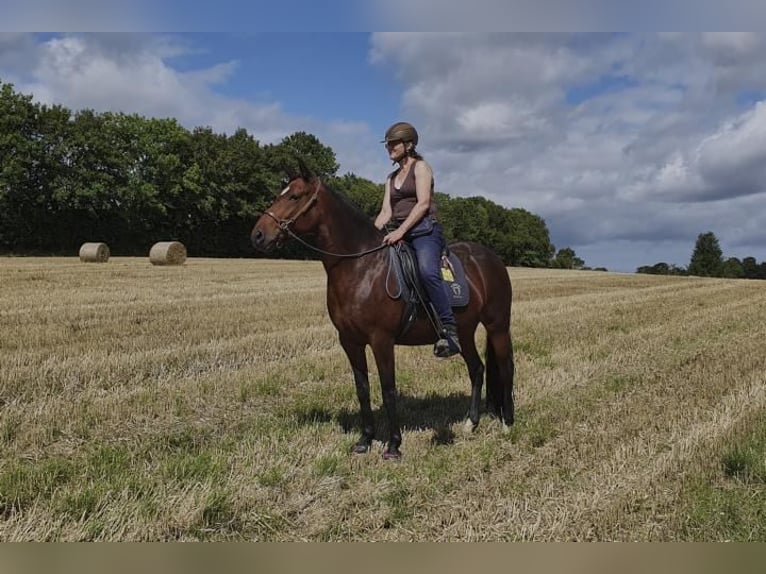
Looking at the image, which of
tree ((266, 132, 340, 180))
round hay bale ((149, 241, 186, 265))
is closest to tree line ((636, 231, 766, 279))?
tree ((266, 132, 340, 180))

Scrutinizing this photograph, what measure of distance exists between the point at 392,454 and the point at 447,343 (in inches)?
43.4

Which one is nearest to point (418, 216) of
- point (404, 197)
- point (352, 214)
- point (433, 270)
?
point (404, 197)

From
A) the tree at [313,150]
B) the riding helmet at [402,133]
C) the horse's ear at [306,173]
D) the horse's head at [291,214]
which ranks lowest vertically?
the horse's head at [291,214]

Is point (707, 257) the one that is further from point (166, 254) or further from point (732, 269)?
point (166, 254)

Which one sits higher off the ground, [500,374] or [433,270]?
[433,270]

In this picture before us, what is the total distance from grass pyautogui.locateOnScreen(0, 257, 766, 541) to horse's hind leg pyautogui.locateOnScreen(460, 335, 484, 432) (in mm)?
174

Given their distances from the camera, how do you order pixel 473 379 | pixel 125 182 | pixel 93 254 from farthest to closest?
1. pixel 125 182
2. pixel 93 254
3. pixel 473 379

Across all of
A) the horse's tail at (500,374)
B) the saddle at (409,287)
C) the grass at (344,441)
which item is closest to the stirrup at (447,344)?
the saddle at (409,287)

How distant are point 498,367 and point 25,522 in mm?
4515


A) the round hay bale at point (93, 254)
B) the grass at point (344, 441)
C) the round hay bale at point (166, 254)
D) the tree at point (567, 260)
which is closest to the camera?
the grass at point (344, 441)

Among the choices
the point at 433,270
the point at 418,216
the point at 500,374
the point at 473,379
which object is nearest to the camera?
the point at 418,216

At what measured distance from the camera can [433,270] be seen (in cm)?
554

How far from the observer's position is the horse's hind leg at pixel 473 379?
612 centimetres

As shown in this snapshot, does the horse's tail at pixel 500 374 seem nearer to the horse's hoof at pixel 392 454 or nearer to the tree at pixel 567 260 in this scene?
the horse's hoof at pixel 392 454
